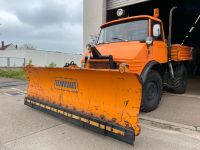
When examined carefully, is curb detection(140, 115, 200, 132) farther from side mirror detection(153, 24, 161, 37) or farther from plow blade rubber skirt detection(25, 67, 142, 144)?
side mirror detection(153, 24, 161, 37)

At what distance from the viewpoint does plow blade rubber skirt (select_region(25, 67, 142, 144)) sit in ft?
13.0

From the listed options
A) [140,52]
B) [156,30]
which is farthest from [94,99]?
[156,30]

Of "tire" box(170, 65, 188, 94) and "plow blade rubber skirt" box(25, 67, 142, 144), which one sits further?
"tire" box(170, 65, 188, 94)

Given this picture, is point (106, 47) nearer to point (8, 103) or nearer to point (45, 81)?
point (45, 81)

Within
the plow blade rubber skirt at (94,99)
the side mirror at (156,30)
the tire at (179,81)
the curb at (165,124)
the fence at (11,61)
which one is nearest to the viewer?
the plow blade rubber skirt at (94,99)

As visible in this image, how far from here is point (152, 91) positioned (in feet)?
19.3

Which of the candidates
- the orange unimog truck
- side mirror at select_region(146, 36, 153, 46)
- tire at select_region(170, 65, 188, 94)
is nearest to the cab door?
the orange unimog truck

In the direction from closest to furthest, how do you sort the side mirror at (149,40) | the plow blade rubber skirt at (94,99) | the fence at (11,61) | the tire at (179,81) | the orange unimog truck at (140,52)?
the plow blade rubber skirt at (94,99)
the orange unimog truck at (140,52)
the side mirror at (149,40)
the tire at (179,81)
the fence at (11,61)

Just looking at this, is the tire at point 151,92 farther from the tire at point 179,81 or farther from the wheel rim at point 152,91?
the tire at point 179,81

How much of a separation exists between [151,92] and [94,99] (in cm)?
182

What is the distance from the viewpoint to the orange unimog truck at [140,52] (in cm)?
546

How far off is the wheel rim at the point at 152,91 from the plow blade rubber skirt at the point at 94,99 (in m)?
1.67

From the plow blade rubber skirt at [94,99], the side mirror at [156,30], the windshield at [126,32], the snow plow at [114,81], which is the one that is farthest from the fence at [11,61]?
the side mirror at [156,30]

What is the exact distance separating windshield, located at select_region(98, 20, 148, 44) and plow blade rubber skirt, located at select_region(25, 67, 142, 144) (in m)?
1.95
